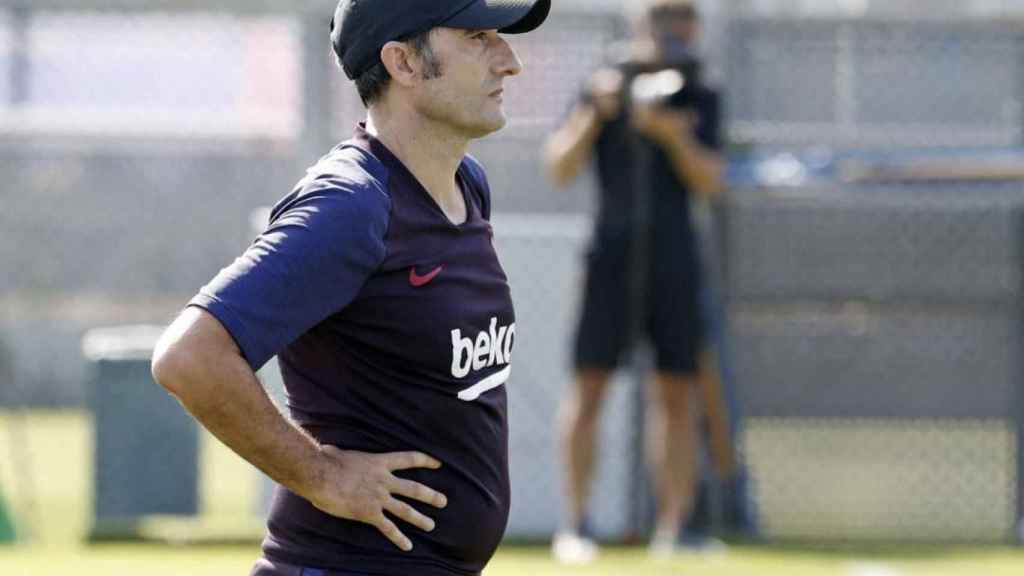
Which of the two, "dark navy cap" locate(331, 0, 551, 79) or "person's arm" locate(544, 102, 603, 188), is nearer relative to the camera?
"dark navy cap" locate(331, 0, 551, 79)

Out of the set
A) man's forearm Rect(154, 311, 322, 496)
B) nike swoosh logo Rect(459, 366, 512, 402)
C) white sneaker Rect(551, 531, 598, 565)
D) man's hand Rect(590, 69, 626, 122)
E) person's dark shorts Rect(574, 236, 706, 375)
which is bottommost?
white sneaker Rect(551, 531, 598, 565)

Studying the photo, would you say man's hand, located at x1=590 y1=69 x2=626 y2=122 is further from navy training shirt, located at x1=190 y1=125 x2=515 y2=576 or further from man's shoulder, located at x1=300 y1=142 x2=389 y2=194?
man's shoulder, located at x1=300 y1=142 x2=389 y2=194

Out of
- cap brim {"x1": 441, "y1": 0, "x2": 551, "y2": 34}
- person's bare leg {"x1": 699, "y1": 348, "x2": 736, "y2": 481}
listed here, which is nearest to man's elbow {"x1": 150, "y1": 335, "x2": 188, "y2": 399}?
cap brim {"x1": 441, "y1": 0, "x2": 551, "y2": 34}

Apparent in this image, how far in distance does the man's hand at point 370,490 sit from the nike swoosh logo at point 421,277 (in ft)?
0.95

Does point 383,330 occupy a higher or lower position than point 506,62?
lower

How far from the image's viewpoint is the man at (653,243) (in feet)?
27.2

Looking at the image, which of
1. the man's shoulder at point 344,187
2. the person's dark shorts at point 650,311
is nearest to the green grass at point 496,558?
the person's dark shorts at point 650,311

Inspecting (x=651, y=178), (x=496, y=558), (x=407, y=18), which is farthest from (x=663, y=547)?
(x=407, y=18)

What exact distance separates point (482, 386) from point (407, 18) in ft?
2.16

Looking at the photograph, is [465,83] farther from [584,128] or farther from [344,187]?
[584,128]

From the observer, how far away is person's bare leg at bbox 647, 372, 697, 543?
326 inches

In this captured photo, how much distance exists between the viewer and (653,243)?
848 cm

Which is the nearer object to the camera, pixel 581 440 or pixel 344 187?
pixel 344 187

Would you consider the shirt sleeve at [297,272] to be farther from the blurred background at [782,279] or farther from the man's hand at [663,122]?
the man's hand at [663,122]
